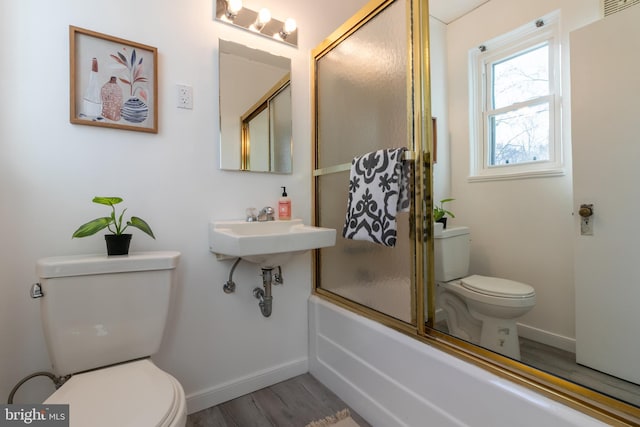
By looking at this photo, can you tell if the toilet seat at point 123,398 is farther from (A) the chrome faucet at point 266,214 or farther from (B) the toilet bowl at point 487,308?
(B) the toilet bowl at point 487,308

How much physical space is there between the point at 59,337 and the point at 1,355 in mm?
306

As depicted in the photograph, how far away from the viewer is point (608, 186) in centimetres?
150

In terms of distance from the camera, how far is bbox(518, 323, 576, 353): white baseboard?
1.82 metres

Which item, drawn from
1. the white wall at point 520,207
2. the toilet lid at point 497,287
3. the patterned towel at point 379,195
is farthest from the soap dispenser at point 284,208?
the white wall at point 520,207

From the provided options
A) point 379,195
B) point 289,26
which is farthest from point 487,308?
Answer: point 289,26

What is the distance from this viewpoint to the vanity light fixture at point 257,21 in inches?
58.2

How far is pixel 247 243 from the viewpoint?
113 centimetres

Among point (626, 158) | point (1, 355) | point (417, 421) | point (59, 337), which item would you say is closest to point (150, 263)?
point (59, 337)

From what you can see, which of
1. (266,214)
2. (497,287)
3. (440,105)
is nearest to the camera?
(266,214)

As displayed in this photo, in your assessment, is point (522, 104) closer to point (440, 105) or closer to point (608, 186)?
point (440, 105)

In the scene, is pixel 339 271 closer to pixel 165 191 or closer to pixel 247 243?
pixel 247 243

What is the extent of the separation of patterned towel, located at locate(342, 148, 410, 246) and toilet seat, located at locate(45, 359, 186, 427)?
878mm

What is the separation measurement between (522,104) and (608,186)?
→ 952 millimetres

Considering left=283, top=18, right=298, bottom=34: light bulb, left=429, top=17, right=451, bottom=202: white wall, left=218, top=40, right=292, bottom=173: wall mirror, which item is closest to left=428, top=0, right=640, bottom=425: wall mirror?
left=429, top=17, right=451, bottom=202: white wall
